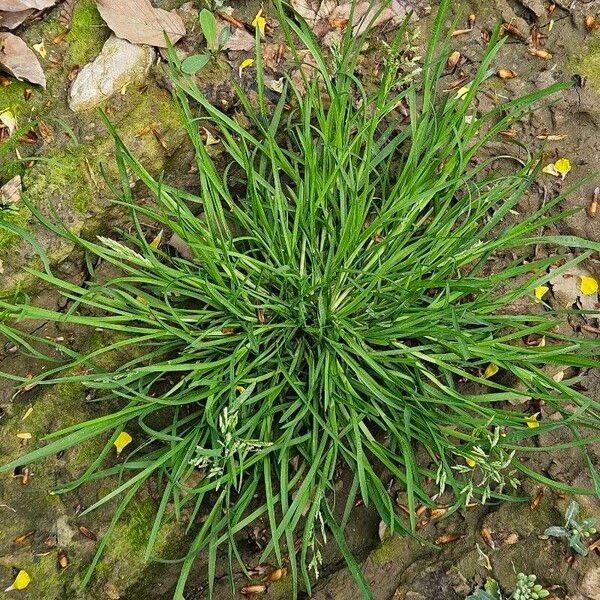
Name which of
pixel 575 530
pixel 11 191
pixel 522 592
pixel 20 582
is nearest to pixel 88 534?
pixel 20 582

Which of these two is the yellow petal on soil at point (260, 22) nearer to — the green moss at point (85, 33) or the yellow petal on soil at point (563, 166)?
the green moss at point (85, 33)

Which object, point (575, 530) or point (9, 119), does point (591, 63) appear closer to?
point (575, 530)

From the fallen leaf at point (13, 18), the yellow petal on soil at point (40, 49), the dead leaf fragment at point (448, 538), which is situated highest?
the fallen leaf at point (13, 18)

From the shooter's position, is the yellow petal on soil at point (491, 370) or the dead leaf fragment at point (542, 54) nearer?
the yellow petal on soil at point (491, 370)

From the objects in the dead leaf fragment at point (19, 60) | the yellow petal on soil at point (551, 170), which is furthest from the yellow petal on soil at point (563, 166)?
the dead leaf fragment at point (19, 60)

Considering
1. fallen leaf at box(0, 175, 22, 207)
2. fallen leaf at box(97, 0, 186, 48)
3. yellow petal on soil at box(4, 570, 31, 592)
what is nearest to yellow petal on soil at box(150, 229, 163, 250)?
fallen leaf at box(0, 175, 22, 207)

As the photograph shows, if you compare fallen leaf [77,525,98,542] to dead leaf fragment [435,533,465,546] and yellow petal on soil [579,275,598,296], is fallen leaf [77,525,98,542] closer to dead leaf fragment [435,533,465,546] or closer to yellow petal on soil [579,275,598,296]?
dead leaf fragment [435,533,465,546]

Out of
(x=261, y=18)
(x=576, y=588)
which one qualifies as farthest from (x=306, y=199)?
(x=576, y=588)
